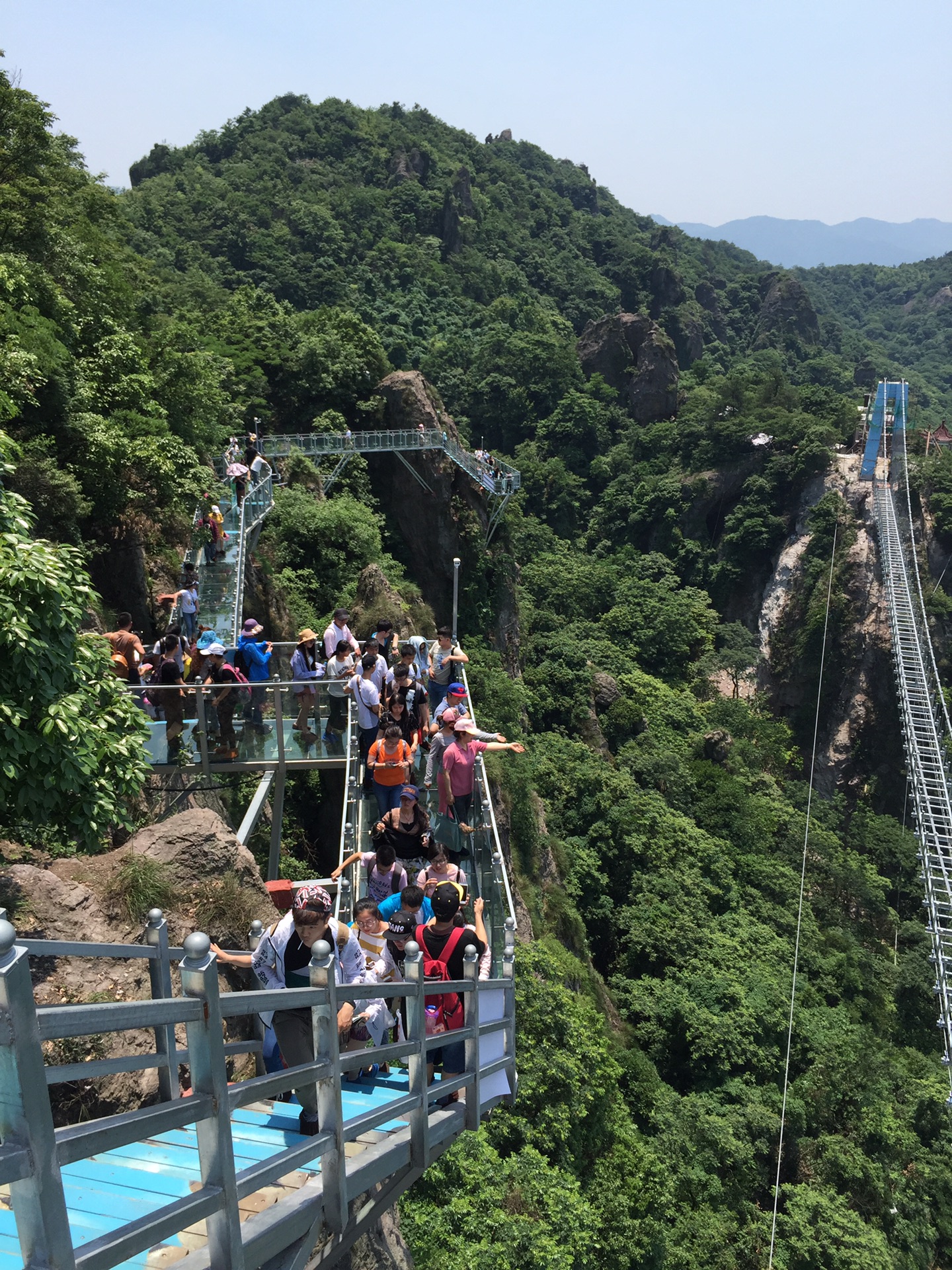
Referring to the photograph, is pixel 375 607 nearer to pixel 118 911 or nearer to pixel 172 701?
pixel 172 701

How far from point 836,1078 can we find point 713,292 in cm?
8048

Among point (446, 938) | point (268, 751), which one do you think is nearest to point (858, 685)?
point (268, 751)

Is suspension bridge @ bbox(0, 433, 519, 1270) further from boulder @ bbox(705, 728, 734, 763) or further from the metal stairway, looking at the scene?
boulder @ bbox(705, 728, 734, 763)

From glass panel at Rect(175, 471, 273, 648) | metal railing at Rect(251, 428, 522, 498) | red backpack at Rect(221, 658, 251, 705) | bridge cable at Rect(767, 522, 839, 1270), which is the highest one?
metal railing at Rect(251, 428, 522, 498)

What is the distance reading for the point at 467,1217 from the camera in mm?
9312

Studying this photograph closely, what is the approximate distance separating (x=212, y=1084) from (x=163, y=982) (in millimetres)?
1260

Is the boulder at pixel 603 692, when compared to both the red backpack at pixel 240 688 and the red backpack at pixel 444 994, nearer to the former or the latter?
the red backpack at pixel 240 688

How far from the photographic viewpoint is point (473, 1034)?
4.64 metres

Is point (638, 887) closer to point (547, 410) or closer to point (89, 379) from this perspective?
point (89, 379)

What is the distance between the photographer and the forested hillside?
1255 cm

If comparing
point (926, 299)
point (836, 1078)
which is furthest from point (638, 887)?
point (926, 299)

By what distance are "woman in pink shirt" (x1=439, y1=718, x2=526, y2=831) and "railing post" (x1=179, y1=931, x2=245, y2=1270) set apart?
16.7 ft

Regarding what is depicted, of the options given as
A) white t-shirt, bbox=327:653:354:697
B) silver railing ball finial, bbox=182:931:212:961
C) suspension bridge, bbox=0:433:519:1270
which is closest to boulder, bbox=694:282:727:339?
white t-shirt, bbox=327:653:354:697

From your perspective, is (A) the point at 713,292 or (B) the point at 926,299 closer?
(A) the point at 713,292
